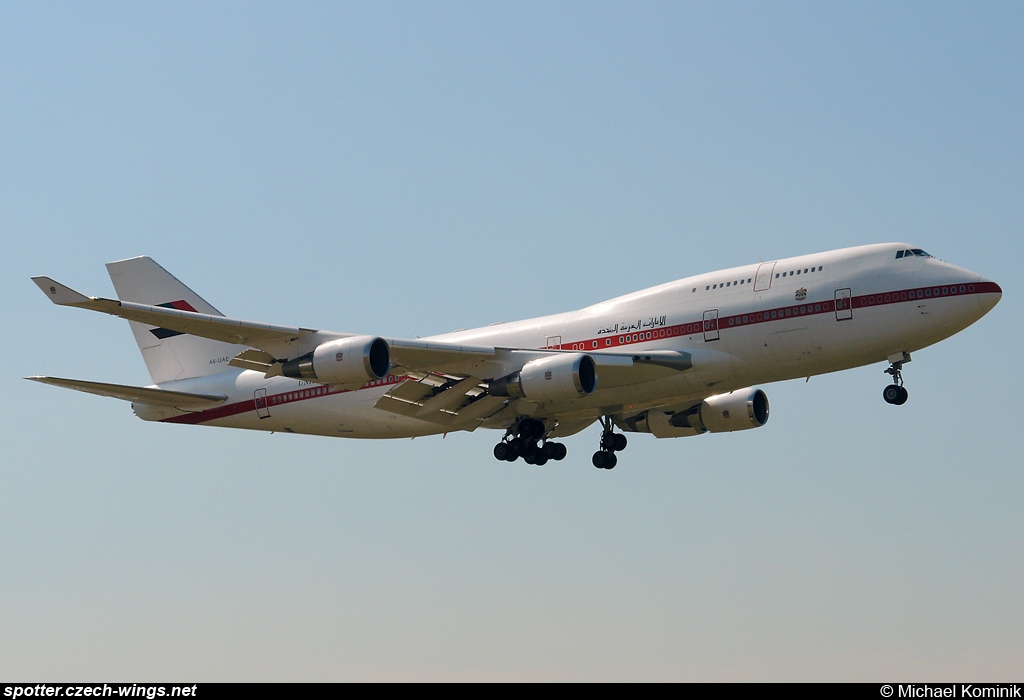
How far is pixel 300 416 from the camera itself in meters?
46.3

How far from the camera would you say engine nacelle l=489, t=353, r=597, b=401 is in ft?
129

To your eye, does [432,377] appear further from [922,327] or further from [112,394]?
[922,327]

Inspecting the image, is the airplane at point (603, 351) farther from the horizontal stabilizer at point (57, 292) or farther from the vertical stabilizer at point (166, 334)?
the vertical stabilizer at point (166, 334)

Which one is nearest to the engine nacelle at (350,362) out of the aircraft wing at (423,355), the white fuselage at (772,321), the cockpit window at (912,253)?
the aircraft wing at (423,355)

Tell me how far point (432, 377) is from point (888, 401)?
14.7 metres

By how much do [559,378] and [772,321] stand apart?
22.4 feet

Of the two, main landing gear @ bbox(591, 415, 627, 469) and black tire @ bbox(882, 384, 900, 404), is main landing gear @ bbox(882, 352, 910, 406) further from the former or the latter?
main landing gear @ bbox(591, 415, 627, 469)

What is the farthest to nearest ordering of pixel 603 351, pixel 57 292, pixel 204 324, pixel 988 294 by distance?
pixel 603 351, pixel 988 294, pixel 204 324, pixel 57 292

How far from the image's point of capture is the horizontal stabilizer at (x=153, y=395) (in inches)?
1671

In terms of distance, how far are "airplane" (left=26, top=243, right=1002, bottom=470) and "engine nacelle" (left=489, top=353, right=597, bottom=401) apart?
4 cm

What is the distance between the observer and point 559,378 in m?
39.6

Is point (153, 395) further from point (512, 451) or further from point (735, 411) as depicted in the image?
point (735, 411)

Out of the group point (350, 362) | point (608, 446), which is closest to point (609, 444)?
point (608, 446)

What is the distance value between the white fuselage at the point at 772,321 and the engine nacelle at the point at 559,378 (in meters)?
1.86
